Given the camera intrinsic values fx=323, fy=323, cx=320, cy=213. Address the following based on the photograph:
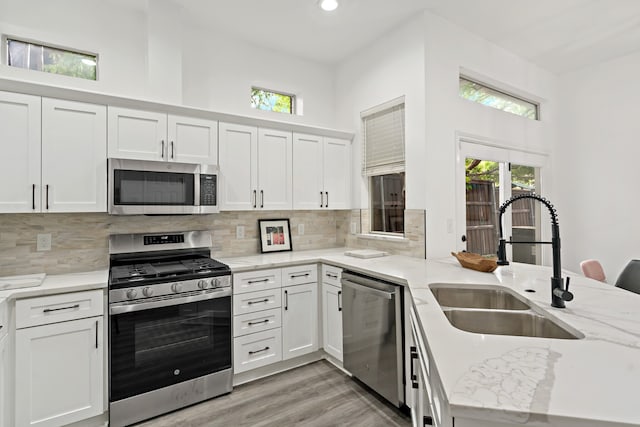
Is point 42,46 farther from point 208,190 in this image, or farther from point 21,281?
point 21,281

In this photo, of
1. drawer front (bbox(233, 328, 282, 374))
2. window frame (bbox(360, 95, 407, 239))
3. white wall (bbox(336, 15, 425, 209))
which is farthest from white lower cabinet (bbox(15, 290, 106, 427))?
white wall (bbox(336, 15, 425, 209))

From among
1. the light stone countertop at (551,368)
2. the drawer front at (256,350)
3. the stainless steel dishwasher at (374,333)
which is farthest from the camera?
the drawer front at (256,350)

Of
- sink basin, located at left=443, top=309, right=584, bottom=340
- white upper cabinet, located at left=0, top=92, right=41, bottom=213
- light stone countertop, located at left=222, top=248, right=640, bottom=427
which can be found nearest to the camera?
light stone countertop, located at left=222, top=248, right=640, bottom=427

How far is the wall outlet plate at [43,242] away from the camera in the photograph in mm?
2423

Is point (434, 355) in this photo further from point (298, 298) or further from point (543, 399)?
point (298, 298)

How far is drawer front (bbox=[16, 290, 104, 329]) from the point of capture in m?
1.92

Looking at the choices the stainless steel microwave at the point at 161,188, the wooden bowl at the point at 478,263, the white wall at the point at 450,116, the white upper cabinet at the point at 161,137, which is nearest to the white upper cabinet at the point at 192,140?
the white upper cabinet at the point at 161,137

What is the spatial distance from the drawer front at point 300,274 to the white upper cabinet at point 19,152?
1856 millimetres

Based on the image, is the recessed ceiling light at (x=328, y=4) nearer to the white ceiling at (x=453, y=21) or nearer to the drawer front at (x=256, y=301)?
the white ceiling at (x=453, y=21)

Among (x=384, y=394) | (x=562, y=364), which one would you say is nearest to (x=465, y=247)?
(x=384, y=394)

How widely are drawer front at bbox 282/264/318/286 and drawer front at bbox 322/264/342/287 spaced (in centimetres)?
8

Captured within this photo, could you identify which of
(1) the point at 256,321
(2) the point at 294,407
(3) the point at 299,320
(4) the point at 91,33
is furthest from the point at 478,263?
(4) the point at 91,33

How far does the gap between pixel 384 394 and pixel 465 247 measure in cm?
157

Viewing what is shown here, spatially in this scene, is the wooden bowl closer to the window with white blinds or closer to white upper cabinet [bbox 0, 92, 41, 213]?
the window with white blinds
